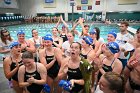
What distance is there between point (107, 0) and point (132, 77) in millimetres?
26588

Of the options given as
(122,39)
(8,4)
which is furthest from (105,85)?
(8,4)

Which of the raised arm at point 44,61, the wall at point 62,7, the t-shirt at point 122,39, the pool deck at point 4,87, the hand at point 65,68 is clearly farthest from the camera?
the wall at point 62,7

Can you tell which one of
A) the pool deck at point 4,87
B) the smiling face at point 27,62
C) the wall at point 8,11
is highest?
the wall at point 8,11

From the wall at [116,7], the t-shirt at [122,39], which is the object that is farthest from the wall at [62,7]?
the t-shirt at [122,39]

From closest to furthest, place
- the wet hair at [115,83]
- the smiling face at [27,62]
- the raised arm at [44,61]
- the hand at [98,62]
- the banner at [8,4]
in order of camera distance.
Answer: the wet hair at [115,83], the smiling face at [27,62], the hand at [98,62], the raised arm at [44,61], the banner at [8,4]

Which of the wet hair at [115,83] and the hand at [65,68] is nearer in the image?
the wet hair at [115,83]

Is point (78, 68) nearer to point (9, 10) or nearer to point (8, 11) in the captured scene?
point (8, 11)

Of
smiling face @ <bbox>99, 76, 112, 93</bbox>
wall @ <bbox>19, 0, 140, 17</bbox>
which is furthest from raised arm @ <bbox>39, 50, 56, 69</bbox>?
wall @ <bbox>19, 0, 140, 17</bbox>

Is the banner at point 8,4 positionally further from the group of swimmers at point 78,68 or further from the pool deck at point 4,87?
the group of swimmers at point 78,68

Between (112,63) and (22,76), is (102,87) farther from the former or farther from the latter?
(22,76)

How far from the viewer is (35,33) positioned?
5043 millimetres

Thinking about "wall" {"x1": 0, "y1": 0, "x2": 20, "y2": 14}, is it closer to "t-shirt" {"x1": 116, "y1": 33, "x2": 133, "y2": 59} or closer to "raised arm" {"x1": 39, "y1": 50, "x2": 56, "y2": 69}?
"t-shirt" {"x1": 116, "y1": 33, "x2": 133, "y2": 59}

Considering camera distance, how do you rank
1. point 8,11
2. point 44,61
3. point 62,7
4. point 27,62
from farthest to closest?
1. point 62,7
2. point 8,11
3. point 44,61
4. point 27,62

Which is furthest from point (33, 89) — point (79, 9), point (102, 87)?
point (79, 9)
